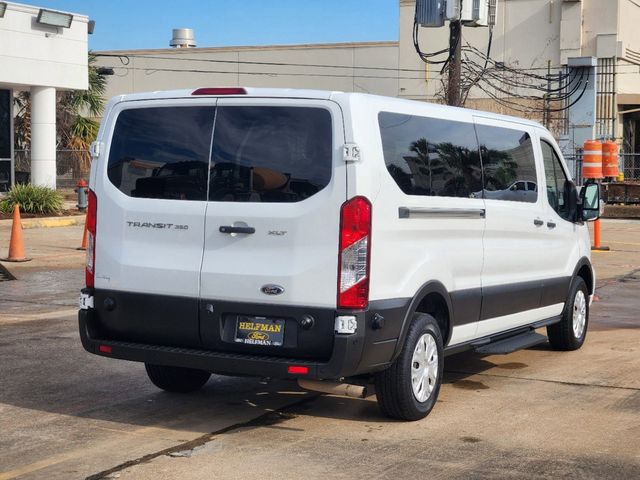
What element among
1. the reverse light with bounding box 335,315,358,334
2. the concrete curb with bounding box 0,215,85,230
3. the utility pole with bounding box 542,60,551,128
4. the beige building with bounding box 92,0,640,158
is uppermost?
the beige building with bounding box 92,0,640,158

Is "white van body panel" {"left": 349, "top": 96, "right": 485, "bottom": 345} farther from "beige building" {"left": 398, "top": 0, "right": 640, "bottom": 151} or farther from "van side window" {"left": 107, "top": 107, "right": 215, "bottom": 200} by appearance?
"beige building" {"left": 398, "top": 0, "right": 640, "bottom": 151}

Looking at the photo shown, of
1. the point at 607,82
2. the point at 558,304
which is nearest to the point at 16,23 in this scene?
the point at 558,304

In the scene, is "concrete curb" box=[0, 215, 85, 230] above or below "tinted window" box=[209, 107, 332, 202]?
below

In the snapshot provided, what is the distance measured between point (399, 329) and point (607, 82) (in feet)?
135

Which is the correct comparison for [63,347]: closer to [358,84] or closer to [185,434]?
[185,434]

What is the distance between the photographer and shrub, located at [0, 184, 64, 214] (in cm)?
2545

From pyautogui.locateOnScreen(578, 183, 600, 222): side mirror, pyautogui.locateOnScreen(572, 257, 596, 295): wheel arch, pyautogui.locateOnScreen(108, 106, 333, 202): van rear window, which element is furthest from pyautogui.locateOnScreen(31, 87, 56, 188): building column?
pyautogui.locateOnScreen(108, 106, 333, 202): van rear window

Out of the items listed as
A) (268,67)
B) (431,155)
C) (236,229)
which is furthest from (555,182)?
(268,67)

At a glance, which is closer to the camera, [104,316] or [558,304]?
[104,316]

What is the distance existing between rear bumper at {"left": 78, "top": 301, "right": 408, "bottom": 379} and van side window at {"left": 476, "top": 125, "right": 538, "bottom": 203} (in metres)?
1.84

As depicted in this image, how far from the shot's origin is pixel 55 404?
25.0ft

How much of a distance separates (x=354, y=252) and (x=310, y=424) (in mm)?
1345

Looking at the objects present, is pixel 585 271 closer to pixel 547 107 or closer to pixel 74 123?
pixel 74 123

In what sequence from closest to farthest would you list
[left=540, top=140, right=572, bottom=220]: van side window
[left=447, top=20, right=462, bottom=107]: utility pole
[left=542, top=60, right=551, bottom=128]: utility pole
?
1. [left=540, top=140, right=572, bottom=220]: van side window
2. [left=447, top=20, right=462, bottom=107]: utility pole
3. [left=542, top=60, right=551, bottom=128]: utility pole
